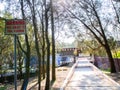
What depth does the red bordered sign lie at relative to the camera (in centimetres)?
889

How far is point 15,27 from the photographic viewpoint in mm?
8992

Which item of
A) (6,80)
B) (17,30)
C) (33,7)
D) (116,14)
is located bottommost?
(6,80)

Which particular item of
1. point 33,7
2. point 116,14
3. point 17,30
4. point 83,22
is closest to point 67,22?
point 83,22

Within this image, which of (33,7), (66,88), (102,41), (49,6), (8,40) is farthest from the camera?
(102,41)

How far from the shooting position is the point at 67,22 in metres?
31.5

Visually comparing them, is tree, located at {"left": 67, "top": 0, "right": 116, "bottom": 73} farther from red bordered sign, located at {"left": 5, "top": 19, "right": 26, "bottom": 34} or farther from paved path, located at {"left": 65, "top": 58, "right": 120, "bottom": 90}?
red bordered sign, located at {"left": 5, "top": 19, "right": 26, "bottom": 34}

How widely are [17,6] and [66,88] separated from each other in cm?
593

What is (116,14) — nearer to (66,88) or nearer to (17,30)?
(66,88)

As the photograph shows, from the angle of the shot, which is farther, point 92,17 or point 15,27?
point 92,17

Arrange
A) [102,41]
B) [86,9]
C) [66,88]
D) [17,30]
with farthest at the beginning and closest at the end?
1. [102,41]
2. [86,9]
3. [66,88]
4. [17,30]

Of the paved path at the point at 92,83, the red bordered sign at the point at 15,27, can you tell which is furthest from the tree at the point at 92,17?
the red bordered sign at the point at 15,27

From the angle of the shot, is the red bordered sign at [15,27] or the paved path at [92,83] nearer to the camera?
the red bordered sign at [15,27]

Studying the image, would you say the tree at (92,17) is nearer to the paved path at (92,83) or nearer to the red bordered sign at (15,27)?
the paved path at (92,83)

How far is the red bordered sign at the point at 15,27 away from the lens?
8.89m
